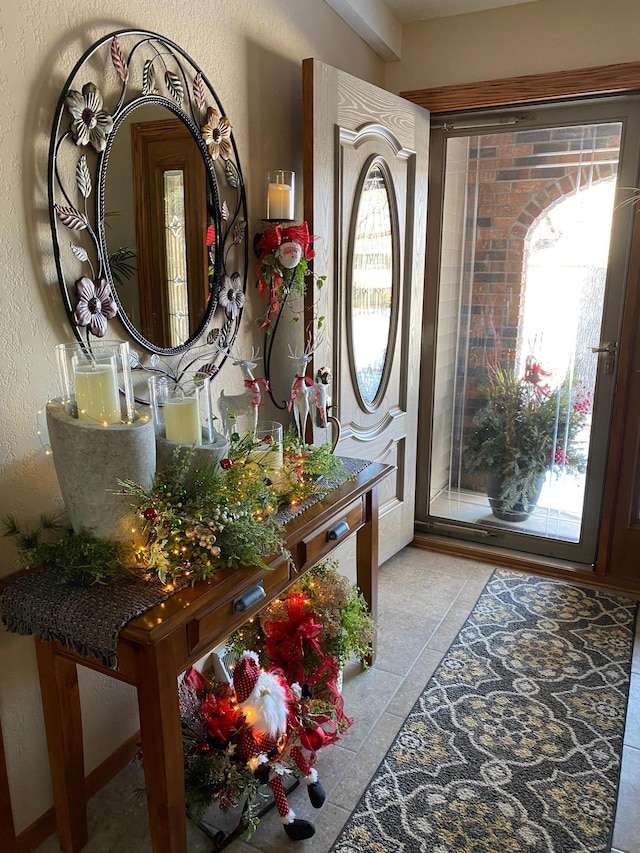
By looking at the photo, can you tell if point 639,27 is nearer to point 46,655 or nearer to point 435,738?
point 435,738

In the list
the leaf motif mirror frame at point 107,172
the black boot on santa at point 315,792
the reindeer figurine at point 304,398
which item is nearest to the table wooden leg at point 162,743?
the black boot on santa at point 315,792

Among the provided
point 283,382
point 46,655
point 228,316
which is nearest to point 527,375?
point 283,382

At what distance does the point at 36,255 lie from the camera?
1.50 metres

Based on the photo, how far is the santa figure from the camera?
1.65 metres

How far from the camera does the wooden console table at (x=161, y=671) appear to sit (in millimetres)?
1332

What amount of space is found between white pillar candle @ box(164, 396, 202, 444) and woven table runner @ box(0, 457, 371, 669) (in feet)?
1.13

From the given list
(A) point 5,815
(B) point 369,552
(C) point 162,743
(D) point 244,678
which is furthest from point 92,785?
(B) point 369,552

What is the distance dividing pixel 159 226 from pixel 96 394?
0.67 metres

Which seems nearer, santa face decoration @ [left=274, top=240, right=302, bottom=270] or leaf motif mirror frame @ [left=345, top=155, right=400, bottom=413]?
santa face decoration @ [left=274, top=240, right=302, bottom=270]

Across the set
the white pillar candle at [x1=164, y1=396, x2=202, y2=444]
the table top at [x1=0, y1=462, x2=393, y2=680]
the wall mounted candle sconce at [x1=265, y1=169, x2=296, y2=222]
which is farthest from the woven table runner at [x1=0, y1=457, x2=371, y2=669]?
the wall mounted candle sconce at [x1=265, y1=169, x2=296, y2=222]

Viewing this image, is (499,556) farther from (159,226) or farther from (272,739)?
(159,226)

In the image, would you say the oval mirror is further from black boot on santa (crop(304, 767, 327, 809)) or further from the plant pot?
black boot on santa (crop(304, 767, 327, 809))

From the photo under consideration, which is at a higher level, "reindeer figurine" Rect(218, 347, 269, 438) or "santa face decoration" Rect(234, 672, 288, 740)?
"reindeer figurine" Rect(218, 347, 269, 438)

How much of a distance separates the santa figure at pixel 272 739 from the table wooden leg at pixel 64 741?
40cm
